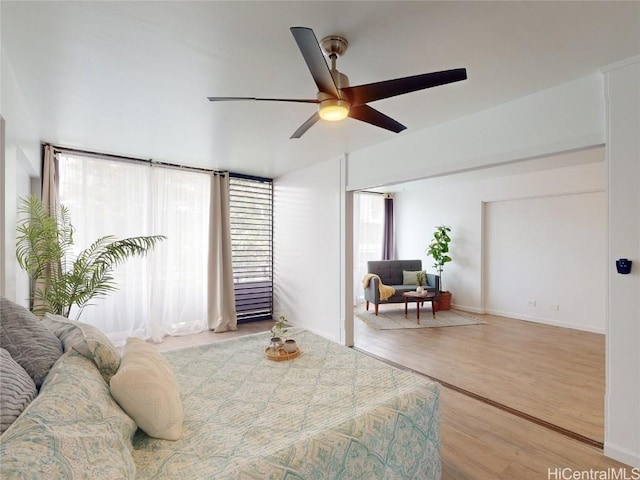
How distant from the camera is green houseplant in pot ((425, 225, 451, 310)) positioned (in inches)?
259

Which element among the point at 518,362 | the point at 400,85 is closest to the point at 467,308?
the point at 518,362

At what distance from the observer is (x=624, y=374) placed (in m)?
2.08

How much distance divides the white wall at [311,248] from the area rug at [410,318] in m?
1.15

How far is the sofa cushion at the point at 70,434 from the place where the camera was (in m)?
0.77

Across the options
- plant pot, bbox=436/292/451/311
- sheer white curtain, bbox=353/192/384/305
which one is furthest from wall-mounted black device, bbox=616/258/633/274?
sheer white curtain, bbox=353/192/384/305

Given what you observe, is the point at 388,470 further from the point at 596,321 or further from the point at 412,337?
the point at 596,321

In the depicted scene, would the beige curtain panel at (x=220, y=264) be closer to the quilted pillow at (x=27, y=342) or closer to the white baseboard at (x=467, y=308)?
the quilted pillow at (x=27, y=342)

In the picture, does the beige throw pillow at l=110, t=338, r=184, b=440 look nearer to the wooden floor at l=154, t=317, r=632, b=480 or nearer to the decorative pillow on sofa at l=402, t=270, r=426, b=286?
the wooden floor at l=154, t=317, r=632, b=480

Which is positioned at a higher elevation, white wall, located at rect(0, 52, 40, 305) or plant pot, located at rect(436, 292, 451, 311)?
white wall, located at rect(0, 52, 40, 305)

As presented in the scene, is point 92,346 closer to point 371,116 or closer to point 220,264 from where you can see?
point 371,116

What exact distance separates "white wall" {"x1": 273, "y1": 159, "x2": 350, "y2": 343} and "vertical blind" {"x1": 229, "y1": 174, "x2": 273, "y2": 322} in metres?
0.15

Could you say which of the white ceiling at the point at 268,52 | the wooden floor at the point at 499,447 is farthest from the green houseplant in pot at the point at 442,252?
the white ceiling at the point at 268,52

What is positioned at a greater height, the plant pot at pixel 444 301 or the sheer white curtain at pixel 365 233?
the sheer white curtain at pixel 365 233

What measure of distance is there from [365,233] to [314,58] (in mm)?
6466
